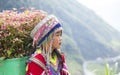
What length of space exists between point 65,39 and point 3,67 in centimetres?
11843

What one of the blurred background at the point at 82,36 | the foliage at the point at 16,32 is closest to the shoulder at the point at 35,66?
the foliage at the point at 16,32

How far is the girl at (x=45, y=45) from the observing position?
350 cm

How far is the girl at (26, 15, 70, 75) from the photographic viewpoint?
350 cm

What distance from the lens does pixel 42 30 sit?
11.5 ft

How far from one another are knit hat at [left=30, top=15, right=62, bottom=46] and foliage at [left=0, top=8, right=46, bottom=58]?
10 centimetres

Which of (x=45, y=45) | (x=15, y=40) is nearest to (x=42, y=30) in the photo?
(x=45, y=45)

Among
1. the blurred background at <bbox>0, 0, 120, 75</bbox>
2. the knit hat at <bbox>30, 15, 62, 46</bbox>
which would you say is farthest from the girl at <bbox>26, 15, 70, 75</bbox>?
the blurred background at <bbox>0, 0, 120, 75</bbox>

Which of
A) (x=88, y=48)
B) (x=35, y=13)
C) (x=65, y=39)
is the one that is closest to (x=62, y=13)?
(x=88, y=48)

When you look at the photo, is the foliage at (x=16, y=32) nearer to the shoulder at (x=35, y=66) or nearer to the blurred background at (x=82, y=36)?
the shoulder at (x=35, y=66)

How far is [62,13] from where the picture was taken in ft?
515

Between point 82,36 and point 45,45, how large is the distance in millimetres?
148201

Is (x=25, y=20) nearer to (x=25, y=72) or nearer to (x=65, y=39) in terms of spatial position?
(x=25, y=72)

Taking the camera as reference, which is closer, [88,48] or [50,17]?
[50,17]

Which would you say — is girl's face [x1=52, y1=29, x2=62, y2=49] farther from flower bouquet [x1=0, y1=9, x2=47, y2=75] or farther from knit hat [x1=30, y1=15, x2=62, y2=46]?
flower bouquet [x1=0, y1=9, x2=47, y2=75]
